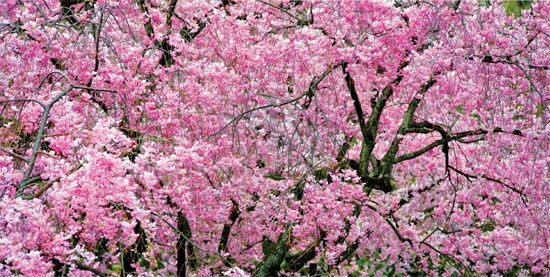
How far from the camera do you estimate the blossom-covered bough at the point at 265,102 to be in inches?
192

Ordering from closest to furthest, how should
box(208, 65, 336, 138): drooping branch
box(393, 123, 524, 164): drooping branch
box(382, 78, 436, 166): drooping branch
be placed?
1. box(208, 65, 336, 138): drooping branch
2. box(393, 123, 524, 164): drooping branch
3. box(382, 78, 436, 166): drooping branch

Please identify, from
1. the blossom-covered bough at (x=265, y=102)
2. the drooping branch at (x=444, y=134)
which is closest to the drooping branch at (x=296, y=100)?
the blossom-covered bough at (x=265, y=102)

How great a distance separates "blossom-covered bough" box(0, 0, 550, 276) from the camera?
16.0 feet

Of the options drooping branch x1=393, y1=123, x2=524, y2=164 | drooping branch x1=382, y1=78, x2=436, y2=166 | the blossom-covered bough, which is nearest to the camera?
the blossom-covered bough

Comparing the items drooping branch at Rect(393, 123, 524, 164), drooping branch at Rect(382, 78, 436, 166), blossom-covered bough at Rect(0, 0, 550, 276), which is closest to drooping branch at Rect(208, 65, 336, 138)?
blossom-covered bough at Rect(0, 0, 550, 276)

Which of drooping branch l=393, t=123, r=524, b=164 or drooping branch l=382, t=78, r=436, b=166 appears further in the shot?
drooping branch l=382, t=78, r=436, b=166

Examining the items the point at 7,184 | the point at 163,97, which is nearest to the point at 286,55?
the point at 163,97

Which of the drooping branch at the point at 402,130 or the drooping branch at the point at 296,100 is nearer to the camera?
the drooping branch at the point at 296,100

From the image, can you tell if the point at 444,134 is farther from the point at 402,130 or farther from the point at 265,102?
the point at 265,102

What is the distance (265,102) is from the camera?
6.45 m

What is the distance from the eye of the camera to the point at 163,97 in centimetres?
549

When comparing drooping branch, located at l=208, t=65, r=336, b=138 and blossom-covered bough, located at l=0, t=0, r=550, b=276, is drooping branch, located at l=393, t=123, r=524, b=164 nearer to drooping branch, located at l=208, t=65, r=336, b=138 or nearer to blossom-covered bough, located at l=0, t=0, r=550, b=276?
blossom-covered bough, located at l=0, t=0, r=550, b=276

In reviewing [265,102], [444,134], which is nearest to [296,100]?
[265,102]

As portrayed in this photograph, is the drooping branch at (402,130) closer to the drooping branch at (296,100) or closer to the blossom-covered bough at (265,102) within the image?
the blossom-covered bough at (265,102)
